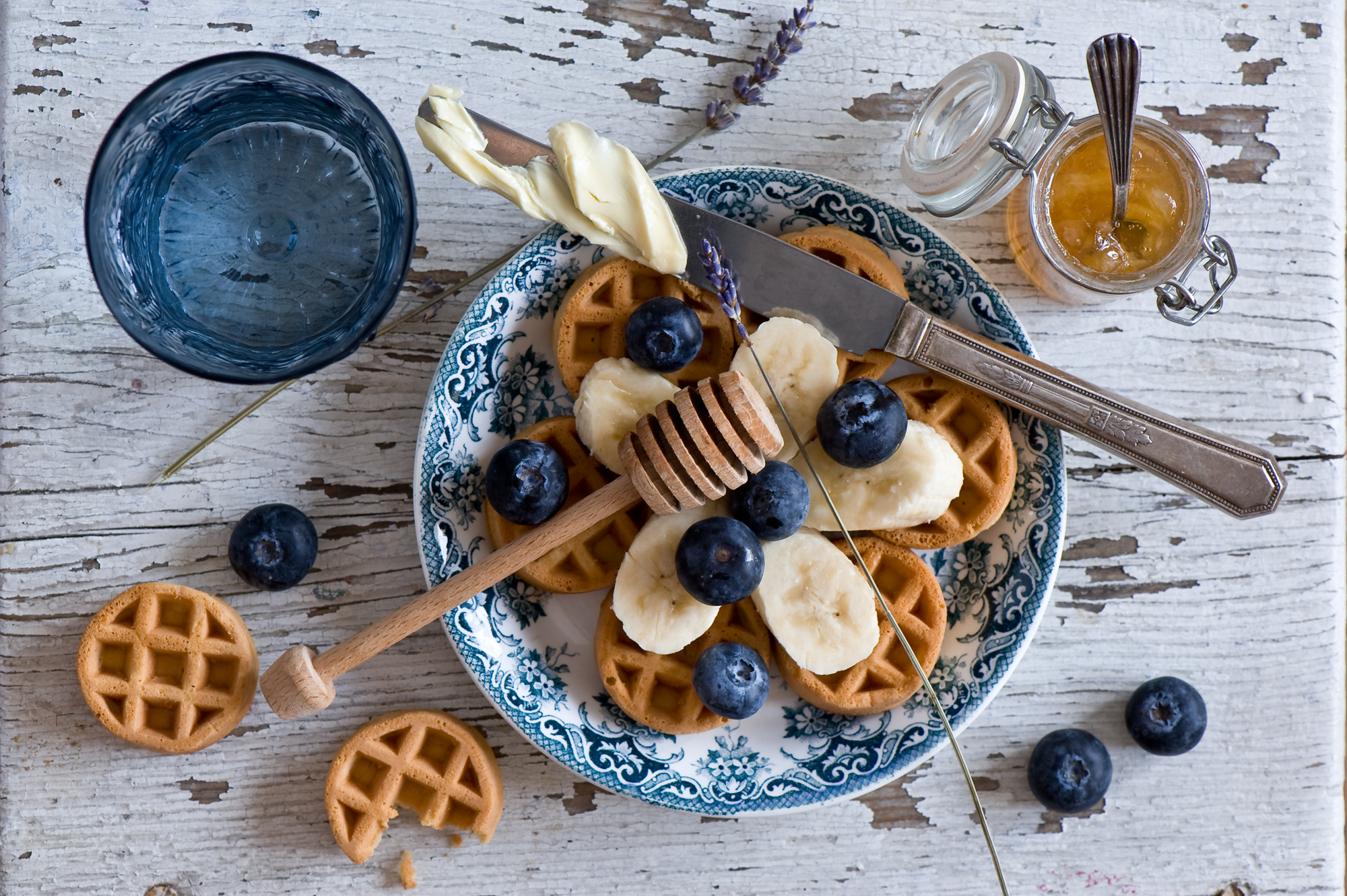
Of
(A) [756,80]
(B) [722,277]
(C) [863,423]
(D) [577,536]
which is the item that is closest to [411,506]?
(D) [577,536]

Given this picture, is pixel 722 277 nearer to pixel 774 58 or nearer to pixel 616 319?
pixel 616 319

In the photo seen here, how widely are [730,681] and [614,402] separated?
502 millimetres

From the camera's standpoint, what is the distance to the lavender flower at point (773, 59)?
65.8 inches

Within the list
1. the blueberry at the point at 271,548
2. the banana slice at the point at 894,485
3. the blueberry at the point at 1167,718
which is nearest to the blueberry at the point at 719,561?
the banana slice at the point at 894,485

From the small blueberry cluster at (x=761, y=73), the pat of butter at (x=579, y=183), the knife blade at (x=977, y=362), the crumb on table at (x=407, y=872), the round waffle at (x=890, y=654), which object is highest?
the small blueberry cluster at (x=761, y=73)

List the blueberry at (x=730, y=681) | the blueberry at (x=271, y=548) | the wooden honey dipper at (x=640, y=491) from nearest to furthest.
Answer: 1. the wooden honey dipper at (x=640, y=491)
2. the blueberry at (x=730, y=681)
3. the blueberry at (x=271, y=548)

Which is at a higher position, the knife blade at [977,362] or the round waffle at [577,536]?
the knife blade at [977,362]

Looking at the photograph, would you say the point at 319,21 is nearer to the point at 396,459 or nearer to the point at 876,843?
the point at 396,459

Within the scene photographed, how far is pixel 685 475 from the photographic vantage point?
1.45m

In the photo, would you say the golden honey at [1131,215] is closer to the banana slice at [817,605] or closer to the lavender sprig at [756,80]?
the lavender sprig at [756,80]

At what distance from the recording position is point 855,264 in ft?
5.22

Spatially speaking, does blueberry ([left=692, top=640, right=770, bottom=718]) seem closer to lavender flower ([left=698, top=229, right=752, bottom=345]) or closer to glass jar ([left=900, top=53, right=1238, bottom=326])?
lavender flower ([left=698, top=229, right=752, bottom=345])

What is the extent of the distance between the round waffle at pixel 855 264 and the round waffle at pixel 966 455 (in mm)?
71

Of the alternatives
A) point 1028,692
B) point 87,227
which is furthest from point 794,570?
point 87,227
